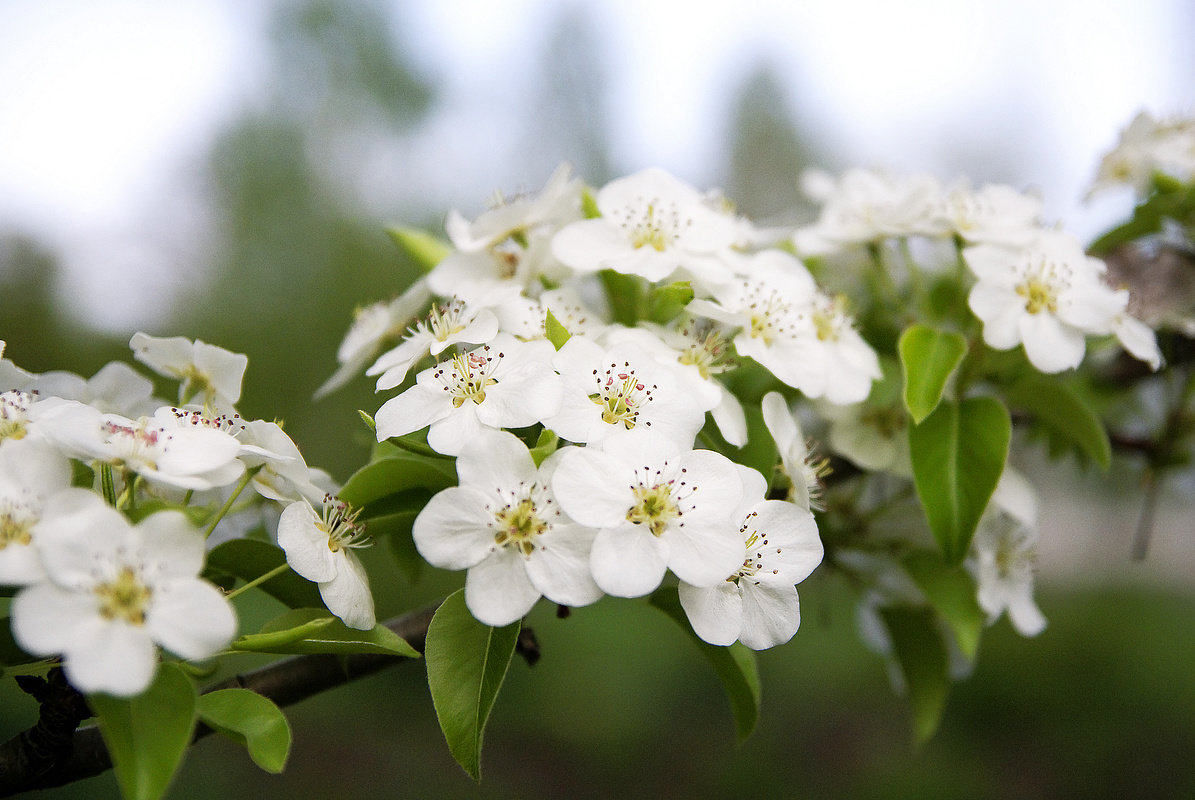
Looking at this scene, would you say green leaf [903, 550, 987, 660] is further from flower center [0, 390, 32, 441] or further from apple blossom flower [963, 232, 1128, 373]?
flower center [0, 390, 32, 441]

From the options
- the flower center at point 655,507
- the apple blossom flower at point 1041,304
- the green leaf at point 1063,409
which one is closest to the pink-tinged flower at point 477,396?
the flower center at point 655,507

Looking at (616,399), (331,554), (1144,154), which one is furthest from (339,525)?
(1144,154)

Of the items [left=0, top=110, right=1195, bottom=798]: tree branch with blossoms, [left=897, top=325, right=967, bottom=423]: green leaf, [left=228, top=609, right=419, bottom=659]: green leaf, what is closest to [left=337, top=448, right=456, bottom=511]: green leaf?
[left=0, top=110, right=1195, bottom=798]: tree branch with blossoms


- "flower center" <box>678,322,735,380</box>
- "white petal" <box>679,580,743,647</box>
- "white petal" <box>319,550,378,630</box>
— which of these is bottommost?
"white petal" <box>319,550,378,630</box>

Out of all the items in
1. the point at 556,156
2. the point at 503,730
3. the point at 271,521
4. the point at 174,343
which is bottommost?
the point at 503,730

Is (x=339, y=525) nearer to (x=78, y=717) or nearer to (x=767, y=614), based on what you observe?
(x=78, y=717)

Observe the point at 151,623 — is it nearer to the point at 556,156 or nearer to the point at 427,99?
the point at 427,99

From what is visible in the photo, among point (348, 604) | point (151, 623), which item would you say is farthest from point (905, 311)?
point (151, 623)
